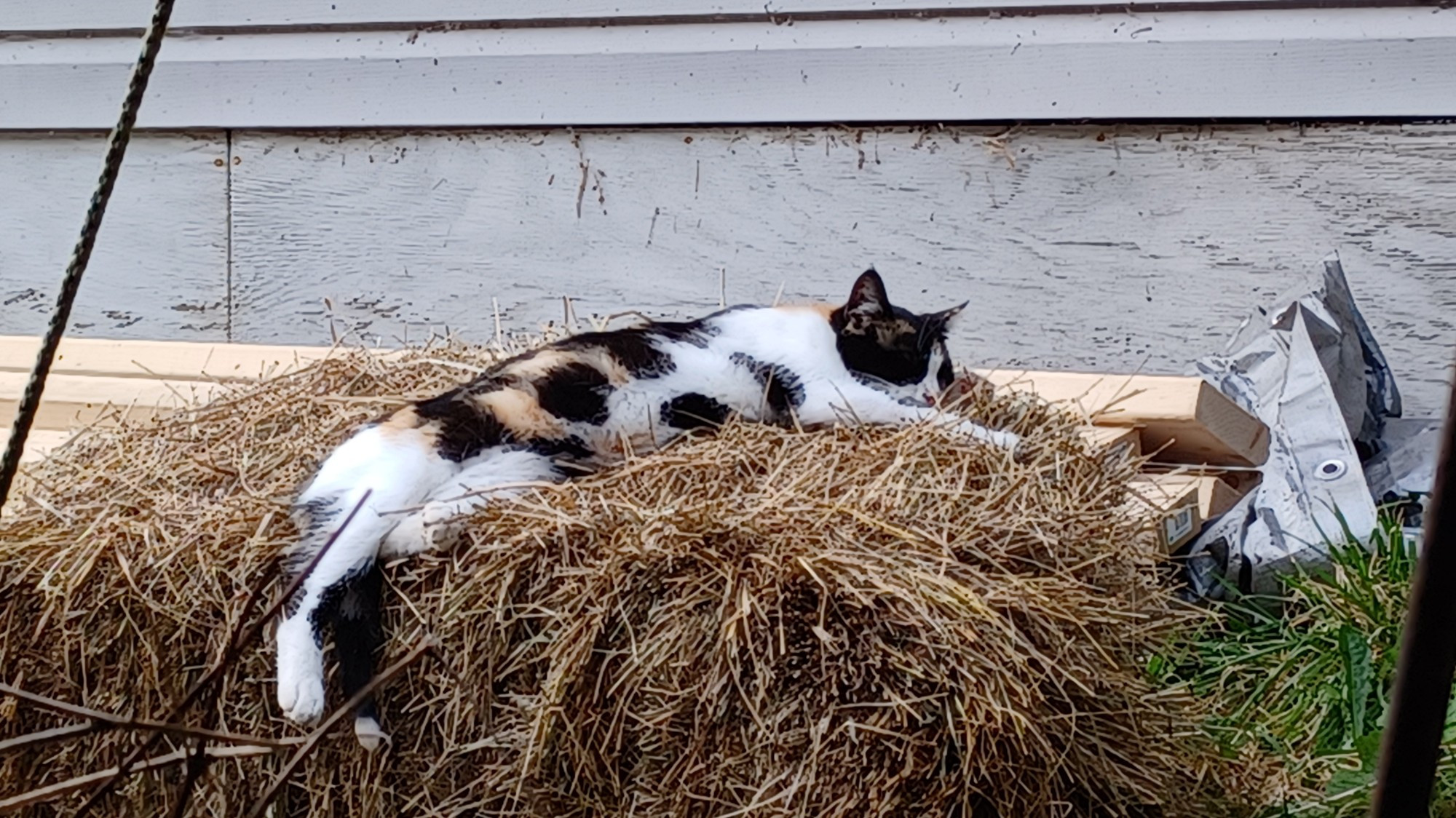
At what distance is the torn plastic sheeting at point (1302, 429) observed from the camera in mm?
3623

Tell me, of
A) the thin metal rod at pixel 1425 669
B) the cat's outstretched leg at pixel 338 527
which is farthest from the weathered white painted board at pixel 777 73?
the thin metal rod at pixel 1425 669

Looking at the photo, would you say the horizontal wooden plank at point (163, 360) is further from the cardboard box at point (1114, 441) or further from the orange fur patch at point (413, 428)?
the cardboard box at point (1114, 441)

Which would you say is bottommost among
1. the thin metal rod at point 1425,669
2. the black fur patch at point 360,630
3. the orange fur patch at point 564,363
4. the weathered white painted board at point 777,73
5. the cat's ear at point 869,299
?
the black fur patch at point 360,630

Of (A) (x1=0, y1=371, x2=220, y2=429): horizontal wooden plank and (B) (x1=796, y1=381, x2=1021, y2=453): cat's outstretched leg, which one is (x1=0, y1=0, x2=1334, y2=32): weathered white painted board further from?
(B) (x1=796, y1=381, x2=1021, y2=453): cat's outstretched leg

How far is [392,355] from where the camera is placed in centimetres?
344

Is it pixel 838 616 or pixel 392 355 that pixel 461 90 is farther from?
pixel 838 616

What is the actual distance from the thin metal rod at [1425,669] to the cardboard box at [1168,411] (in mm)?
2856

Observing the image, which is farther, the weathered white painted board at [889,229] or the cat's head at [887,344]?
the weathered white painted board at [889,229]

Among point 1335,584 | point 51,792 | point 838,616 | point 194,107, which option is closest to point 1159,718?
point 838,616

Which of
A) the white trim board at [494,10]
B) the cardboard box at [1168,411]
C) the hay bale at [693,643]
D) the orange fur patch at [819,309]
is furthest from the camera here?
the white trim board at [494,10]

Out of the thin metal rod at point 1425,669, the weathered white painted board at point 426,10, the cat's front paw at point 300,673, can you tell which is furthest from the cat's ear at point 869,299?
the thin metal rod at point 1425,669

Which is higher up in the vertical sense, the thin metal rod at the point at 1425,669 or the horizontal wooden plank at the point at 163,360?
the thin metal rod at the point at 1425,669

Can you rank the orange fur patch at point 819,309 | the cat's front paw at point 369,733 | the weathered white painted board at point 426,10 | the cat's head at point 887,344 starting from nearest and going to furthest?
the cat's front paw at point 369,733
the cat's head at point 887,344
the orange fur patch at point 819,309
the weathered white painted board at point 426,10

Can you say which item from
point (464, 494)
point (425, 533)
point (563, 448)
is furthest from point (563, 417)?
point (425, 533)
